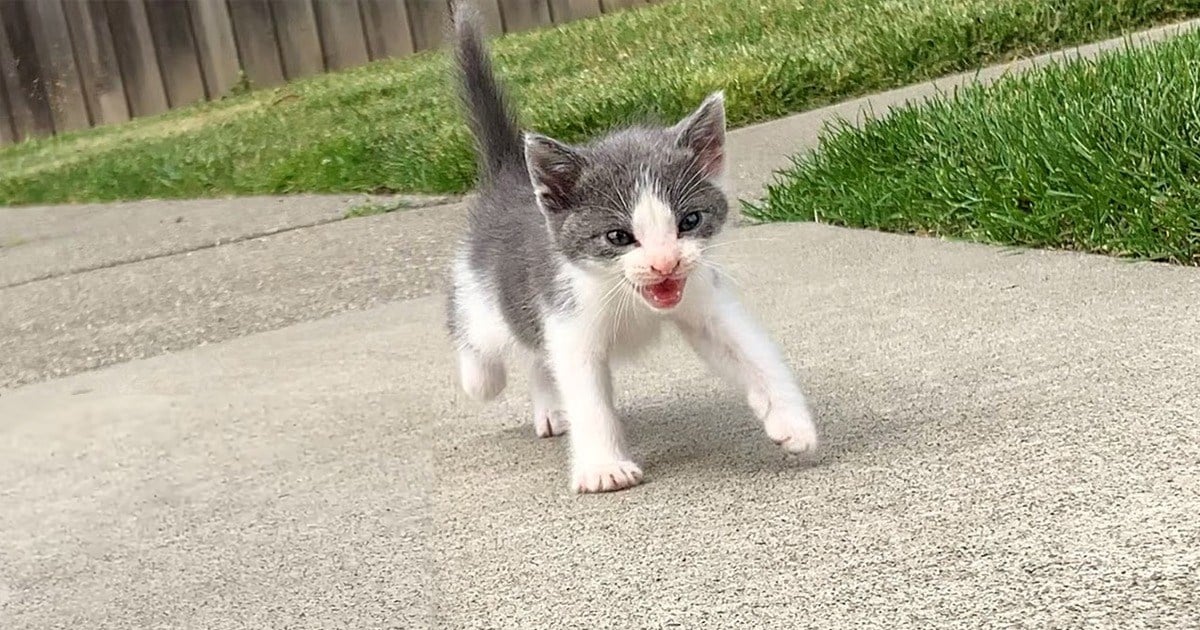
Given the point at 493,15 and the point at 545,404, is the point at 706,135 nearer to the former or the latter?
the point at 545,404

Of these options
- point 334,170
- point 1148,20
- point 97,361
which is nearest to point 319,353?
point 97,361

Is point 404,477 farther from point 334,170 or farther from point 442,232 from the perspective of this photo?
point 334,170

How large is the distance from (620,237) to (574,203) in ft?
0.44

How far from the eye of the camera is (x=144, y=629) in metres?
2.11

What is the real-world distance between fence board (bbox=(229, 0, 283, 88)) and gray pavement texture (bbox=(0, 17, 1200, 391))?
455 cm

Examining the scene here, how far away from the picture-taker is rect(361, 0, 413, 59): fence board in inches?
424

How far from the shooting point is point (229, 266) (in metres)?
5.21

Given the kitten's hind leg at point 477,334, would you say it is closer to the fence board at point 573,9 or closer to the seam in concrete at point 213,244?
the seam in concrete at point 213,244

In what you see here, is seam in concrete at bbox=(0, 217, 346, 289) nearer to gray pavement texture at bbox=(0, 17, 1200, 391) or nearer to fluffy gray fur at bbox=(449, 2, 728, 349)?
gray pavement texture at bbox=(0, 17, 1200, 391)

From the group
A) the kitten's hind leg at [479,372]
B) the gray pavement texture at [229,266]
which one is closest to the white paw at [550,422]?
the kitten's hind leg at [479,372]

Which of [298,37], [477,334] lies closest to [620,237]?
[477,334]

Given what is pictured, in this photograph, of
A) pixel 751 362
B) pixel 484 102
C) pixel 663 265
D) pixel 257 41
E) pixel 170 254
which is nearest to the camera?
pixel 663 265

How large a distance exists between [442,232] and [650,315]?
2671 millimetres

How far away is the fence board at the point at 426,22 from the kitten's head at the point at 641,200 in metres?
8.36
